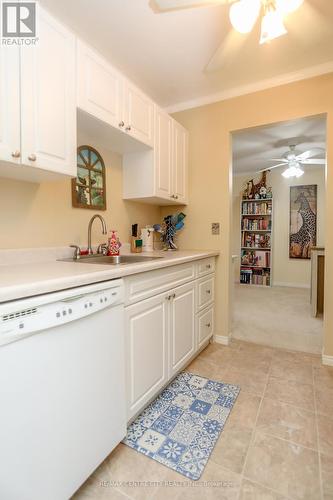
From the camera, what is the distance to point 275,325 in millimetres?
2961

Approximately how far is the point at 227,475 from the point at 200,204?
83.0 inches

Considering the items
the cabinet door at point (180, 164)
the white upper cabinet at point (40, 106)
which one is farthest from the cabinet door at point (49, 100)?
the cabinet door at point (180, 164)

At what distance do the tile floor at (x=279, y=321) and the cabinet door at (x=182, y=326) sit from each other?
0.91 m

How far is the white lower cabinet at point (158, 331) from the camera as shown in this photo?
4.29 ft

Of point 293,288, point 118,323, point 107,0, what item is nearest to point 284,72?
point 107,0

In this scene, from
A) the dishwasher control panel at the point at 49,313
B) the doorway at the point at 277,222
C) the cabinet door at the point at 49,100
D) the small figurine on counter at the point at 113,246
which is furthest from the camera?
the doorway at the point at 277,222

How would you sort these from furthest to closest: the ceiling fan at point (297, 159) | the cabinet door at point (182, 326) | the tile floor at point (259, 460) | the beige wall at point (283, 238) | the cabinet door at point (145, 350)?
the beige wall at point (283, 238), the ceiling fan at point (297, 159), the cabinet door at point (182, 326), the cabinet door at point (145, 350), the tile floor at point (259, 460)

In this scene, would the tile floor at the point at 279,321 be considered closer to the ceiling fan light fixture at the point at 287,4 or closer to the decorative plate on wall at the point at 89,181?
the decorative plate on wall at the point at 89,181

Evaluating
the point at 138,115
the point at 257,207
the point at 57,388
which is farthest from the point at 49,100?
the point at 257,207

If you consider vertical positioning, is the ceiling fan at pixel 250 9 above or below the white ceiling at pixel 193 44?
below

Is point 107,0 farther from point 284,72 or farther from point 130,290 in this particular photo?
point 130,290

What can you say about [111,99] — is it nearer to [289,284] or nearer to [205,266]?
[205,266]

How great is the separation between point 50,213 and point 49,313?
1.01 m

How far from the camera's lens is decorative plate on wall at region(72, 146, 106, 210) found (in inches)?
71.7
